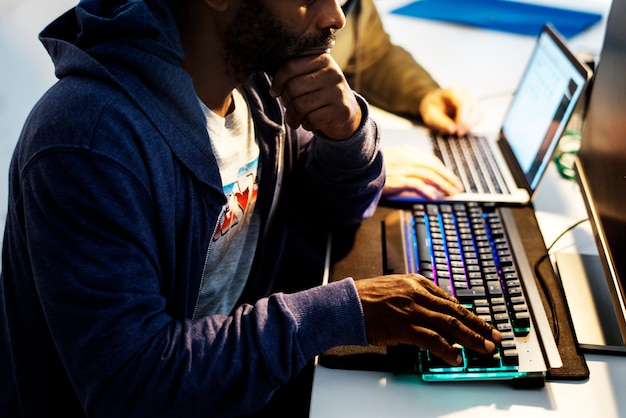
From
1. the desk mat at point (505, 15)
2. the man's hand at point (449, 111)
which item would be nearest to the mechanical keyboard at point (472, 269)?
the man's hand at point (449, 111)

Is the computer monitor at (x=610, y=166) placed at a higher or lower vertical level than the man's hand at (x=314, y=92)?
lower

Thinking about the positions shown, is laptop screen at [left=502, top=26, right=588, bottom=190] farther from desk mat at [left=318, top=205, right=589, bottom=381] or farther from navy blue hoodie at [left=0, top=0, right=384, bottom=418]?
navy blue hoodie at [left=0, top=0, right=384, bottom=418]

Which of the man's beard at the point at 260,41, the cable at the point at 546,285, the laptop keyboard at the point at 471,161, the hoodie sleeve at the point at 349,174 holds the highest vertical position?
the man's beard at the point at 260,41

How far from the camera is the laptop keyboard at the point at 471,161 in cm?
127

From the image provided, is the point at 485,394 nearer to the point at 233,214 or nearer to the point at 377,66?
the point at 233,214

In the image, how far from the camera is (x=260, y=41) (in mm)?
914

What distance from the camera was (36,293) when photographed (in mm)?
834

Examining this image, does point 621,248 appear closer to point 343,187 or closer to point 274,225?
point 343,187

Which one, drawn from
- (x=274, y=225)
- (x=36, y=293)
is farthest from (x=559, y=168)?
(x=36, y=293)

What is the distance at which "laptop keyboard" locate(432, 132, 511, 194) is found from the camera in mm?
1269

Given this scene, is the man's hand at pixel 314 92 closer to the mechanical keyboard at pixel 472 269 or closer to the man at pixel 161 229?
the man at pixel 161 229

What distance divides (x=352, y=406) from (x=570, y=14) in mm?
1693

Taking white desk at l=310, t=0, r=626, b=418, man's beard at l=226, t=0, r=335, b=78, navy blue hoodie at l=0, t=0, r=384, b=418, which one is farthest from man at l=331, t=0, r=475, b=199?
navy blue hoodie at l=0, t=0, r=384, b=418

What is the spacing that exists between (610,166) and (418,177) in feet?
1.13
